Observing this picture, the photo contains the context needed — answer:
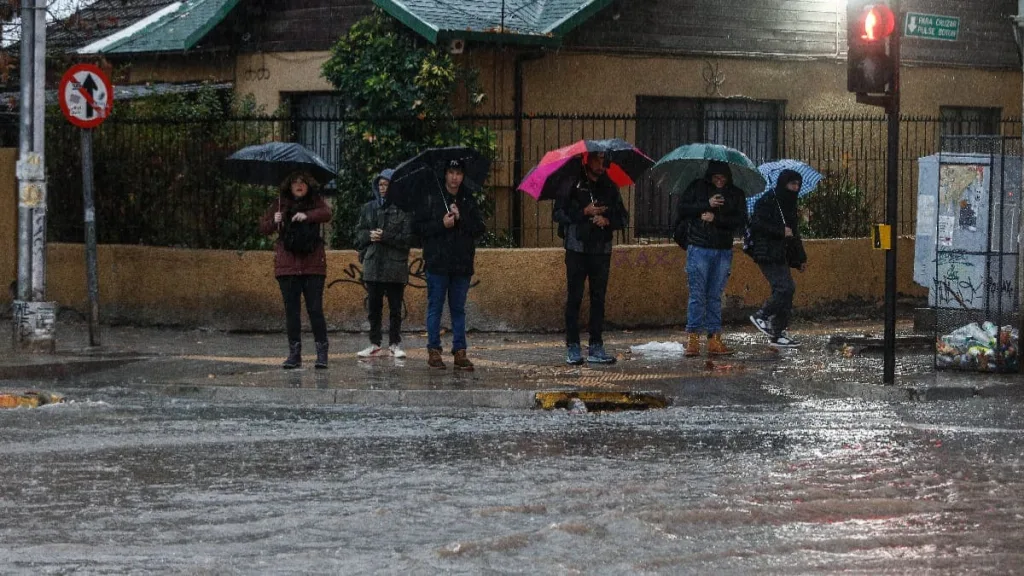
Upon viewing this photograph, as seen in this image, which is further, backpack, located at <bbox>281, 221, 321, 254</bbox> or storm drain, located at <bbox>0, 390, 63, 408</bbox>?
backpack, located at <bbox>281, 221, 321, 254</bbox>

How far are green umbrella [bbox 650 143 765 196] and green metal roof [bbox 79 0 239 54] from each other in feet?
23.5

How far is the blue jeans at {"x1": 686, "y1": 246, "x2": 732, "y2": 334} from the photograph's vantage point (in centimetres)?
1488

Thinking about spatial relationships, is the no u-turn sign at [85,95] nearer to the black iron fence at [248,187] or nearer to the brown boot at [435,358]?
the black iron fence at [248,187]

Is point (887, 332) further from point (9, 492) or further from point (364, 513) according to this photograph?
point (9, 492)

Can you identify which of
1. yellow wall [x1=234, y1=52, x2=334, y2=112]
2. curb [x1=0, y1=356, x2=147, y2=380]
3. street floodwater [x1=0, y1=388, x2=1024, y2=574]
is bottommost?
street floodwater [x1=0, y1=388, x2=1024, y2=574]

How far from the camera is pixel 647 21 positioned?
2016 cm

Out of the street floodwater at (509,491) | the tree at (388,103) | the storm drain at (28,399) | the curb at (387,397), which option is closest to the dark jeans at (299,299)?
the curb at (387,397)

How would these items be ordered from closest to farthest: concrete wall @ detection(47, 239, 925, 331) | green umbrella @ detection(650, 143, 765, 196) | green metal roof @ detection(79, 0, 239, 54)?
green umbrella @ detection(650, 143, 765, 196) → concrete wall @ detection(47, 239, 925, 331) → green metal roof @ detection(79, 0, 239, 54)

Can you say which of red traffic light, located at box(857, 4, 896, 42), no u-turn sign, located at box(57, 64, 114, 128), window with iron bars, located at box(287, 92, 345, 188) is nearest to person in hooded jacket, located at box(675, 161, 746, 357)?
red traffic light, located at box(857, 4, 896, 42)

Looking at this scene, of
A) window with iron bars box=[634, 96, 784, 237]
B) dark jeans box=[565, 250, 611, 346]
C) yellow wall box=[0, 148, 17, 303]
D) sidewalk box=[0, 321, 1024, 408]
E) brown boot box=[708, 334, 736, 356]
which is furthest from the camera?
window with iron bars box=[634, 96, 784, 237]

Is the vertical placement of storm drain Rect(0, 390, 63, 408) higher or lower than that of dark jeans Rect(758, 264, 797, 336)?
lower

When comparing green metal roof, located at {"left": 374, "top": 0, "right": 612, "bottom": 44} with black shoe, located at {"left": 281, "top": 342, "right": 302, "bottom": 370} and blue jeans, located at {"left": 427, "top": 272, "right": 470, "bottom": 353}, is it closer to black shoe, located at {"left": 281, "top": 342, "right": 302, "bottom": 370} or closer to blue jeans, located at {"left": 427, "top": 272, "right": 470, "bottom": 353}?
blue jeans, located at {"left": 427, "top": 272, "right": 470, "bottom": 353}

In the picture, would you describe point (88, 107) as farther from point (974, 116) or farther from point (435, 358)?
point (974, 116)

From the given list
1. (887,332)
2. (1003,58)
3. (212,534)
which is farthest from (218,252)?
(1003,58)
